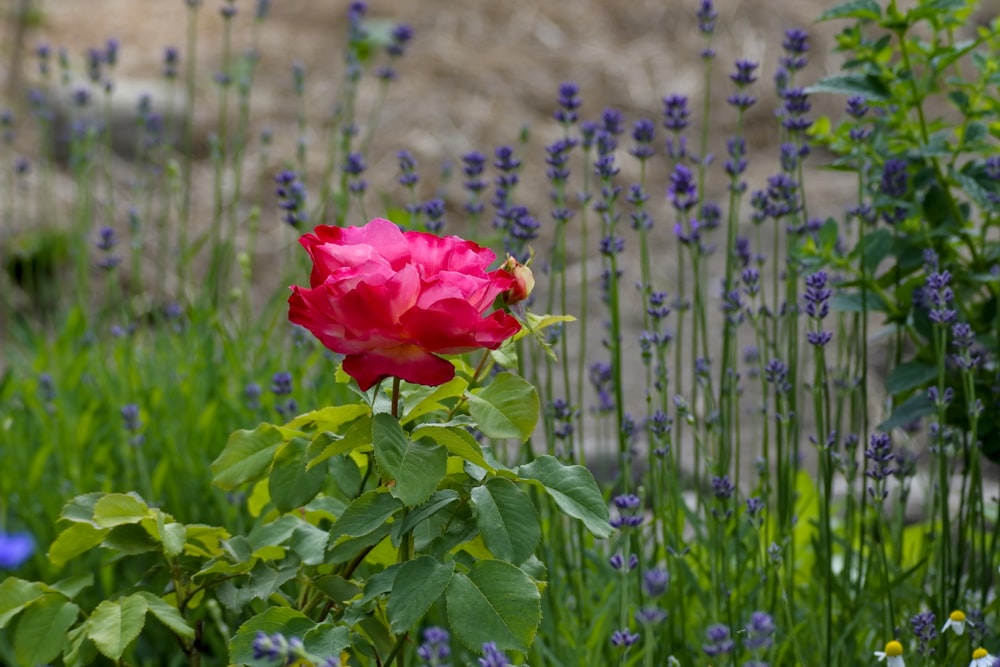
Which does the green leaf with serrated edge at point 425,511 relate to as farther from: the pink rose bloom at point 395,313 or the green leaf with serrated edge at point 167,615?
the green leaf with serrated edge at point 167,615

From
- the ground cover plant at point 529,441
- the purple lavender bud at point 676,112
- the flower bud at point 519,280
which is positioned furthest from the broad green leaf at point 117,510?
the purple lavender bud at point 676,112

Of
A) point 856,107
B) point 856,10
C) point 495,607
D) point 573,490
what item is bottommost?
point 495,607

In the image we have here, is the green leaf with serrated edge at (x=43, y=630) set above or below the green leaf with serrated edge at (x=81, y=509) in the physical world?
below

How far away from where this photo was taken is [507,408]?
4.05ft

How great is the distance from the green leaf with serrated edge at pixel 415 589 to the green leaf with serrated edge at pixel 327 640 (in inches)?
2.5

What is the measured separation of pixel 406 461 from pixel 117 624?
16.9 inches

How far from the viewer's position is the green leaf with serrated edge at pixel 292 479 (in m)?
1.36

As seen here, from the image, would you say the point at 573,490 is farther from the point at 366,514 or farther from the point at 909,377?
the point at 909,377

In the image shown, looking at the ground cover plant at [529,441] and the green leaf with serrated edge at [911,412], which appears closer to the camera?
the ground cover plant at [529,441]

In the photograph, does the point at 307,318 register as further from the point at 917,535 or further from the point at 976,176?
the point at 917,535

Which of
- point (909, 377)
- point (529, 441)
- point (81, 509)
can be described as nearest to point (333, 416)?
point (81, 509)

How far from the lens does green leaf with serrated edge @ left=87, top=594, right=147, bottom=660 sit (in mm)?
1305

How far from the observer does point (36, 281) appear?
452 centimetres

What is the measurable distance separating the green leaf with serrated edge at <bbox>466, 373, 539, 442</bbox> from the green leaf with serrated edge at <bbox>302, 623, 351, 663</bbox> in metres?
0.25
